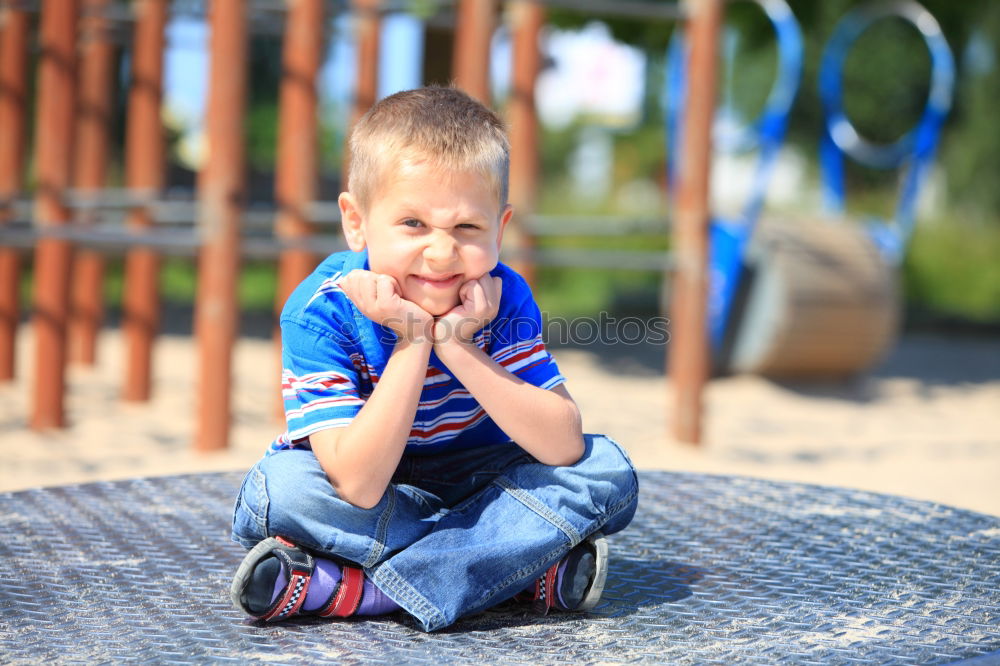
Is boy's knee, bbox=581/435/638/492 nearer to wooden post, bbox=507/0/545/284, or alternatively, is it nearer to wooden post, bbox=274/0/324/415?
wooden post, bbox=274/0/324/415

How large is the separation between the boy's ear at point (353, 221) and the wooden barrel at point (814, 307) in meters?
5.14

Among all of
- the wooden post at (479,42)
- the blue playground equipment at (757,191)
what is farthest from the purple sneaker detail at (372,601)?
the blue playground equipment at (757,191)

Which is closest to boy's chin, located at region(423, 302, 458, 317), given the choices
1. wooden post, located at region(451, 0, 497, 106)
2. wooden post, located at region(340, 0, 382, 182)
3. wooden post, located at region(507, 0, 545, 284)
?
wooden post, located at region(451, 0, 497, 106)

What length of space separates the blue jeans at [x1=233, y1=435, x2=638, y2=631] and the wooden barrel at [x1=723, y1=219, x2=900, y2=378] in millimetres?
5087

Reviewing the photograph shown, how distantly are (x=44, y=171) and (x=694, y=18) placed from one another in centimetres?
253

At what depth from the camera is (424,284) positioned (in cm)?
127

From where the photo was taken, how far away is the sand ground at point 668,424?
365cm

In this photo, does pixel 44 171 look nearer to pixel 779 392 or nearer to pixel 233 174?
pixel 233 174

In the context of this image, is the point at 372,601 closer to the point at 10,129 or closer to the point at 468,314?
the point at 468,314

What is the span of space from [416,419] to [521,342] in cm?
17

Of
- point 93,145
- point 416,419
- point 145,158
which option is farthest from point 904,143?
point 416,419

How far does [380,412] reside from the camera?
120cm

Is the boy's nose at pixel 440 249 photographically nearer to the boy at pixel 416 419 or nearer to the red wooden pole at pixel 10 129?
the boy at pixel 416 419

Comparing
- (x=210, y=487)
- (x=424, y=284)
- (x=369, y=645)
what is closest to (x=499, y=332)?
(x=424, y=284)
